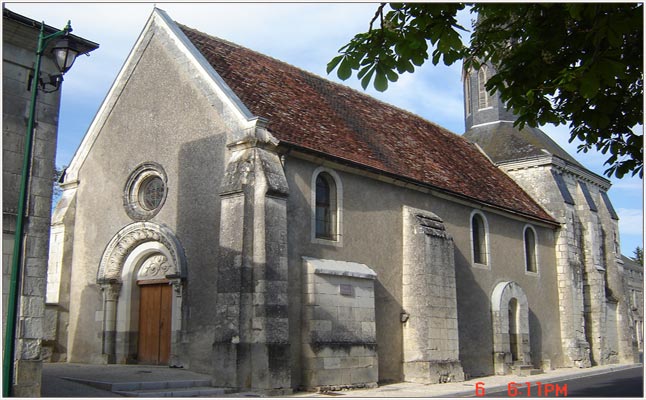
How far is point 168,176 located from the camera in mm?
16094

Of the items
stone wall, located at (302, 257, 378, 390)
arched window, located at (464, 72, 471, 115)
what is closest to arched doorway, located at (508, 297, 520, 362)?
stone wall, located at (302, 257, 378, 390)

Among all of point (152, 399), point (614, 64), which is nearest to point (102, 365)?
point (152, 399)

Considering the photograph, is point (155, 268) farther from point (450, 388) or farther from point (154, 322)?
point (450, 388)

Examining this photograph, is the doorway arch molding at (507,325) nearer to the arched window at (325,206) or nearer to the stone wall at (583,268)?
the stone wall at (583,268)

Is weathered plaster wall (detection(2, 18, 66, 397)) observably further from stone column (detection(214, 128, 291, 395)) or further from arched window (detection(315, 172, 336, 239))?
arched window (detection(315, 172, 336, 239))

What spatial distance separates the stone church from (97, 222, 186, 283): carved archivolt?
50 mm

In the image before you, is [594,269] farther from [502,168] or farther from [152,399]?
[152,399]

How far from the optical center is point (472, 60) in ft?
26.8

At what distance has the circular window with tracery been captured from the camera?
647 inches

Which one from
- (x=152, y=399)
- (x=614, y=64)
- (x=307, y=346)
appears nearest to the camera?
(x=614, y=64)

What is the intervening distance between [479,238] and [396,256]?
4695 mm

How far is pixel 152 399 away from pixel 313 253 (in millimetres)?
5467

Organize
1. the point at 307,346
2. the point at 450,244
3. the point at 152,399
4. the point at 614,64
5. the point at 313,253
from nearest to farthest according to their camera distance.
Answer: the point at 614,64
the point at 152,399
the point at 307,346
the point at 313,253
the point at 450,244
